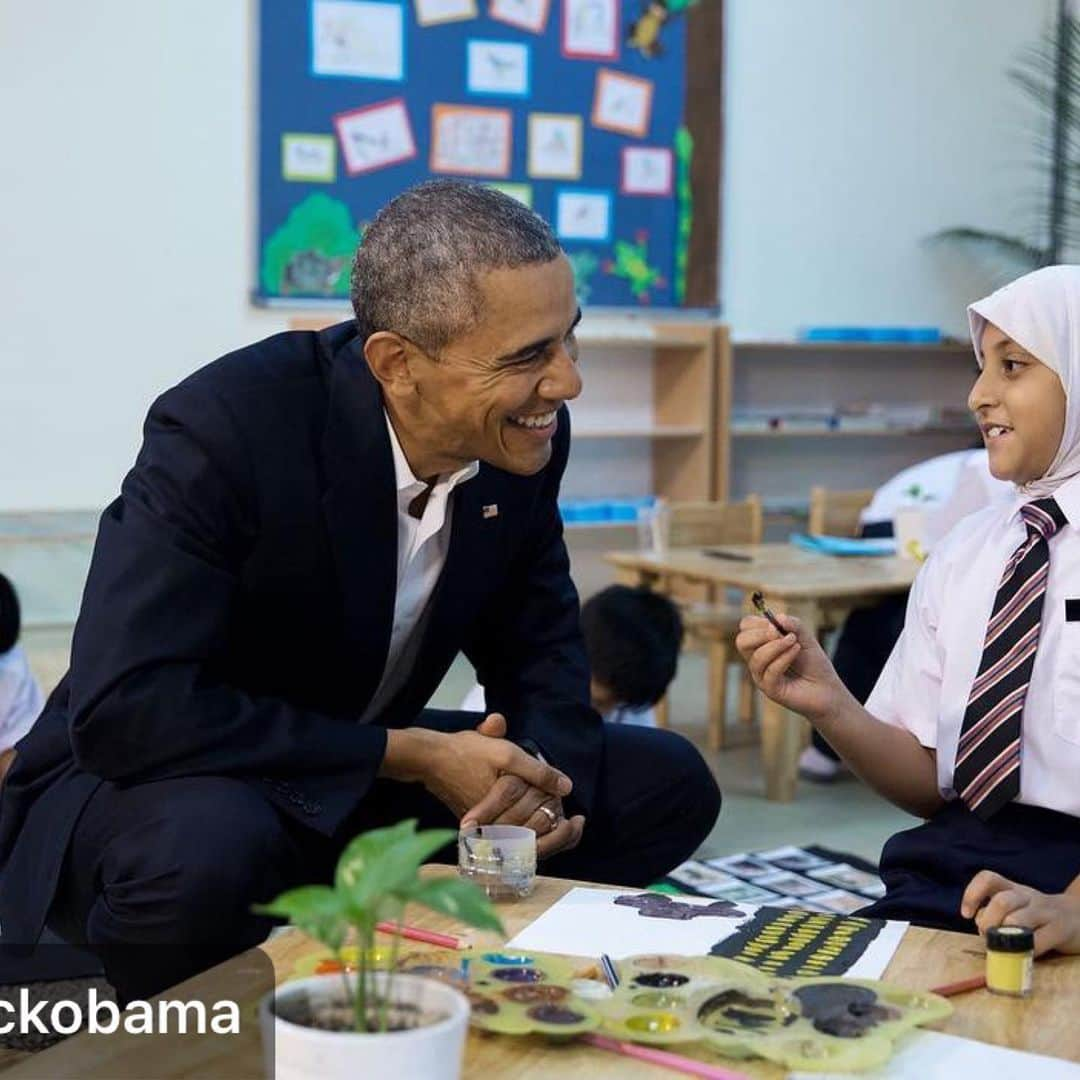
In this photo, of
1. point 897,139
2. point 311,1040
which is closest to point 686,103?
point 897,139

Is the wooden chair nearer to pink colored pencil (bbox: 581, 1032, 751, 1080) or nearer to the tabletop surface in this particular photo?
the tabletop surface

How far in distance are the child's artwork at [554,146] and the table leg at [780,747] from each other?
9.02ft

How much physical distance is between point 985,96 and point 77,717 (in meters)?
6.44

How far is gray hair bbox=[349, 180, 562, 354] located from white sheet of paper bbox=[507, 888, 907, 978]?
67 cm

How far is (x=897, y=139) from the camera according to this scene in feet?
23.3

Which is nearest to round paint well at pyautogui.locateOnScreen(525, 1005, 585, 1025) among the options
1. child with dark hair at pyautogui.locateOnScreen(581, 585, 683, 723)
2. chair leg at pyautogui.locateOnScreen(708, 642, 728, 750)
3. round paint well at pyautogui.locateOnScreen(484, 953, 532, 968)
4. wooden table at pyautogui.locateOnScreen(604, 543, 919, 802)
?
round paint well at pyautogui.locateOnScreen(484, 953, 532, 968)

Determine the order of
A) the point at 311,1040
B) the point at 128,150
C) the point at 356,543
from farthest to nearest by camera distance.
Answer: the point at 128,150
the point at 356,543
the point at 311,1040

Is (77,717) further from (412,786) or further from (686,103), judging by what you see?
(686,103)

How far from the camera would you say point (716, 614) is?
493 cm

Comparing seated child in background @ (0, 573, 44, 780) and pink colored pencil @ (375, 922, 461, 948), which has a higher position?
pink colored pencil @ (375, 922, 461, 948)

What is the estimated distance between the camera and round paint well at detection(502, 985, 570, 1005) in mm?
1321

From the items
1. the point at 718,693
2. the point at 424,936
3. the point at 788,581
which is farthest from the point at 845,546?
the point at 424,936

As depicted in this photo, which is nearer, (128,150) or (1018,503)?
(1018,503)

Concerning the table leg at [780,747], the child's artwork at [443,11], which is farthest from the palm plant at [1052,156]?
the table leg at [780,747]
